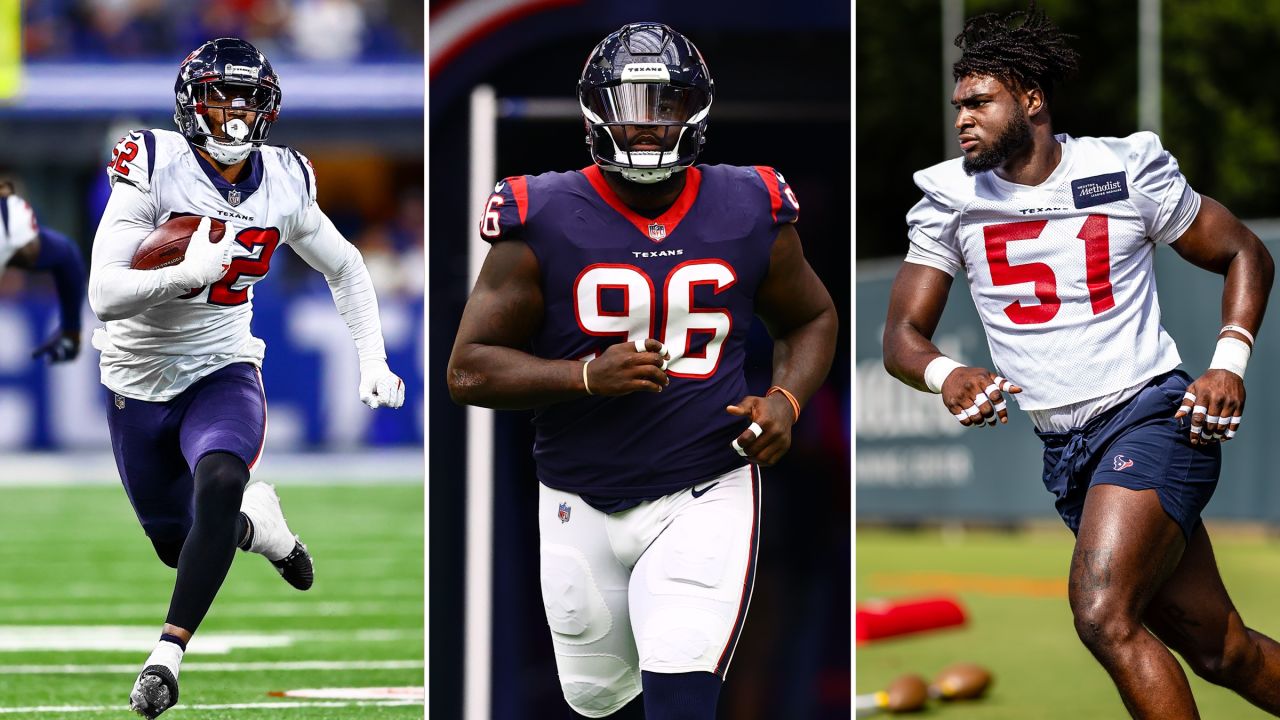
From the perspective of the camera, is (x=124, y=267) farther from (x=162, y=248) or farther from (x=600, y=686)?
(x=600, y=686)

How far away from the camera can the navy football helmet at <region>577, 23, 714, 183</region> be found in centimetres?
396

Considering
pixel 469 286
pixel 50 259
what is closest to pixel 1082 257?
pixel 469 286

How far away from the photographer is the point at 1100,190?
4.34 meters

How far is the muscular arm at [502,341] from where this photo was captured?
395cm

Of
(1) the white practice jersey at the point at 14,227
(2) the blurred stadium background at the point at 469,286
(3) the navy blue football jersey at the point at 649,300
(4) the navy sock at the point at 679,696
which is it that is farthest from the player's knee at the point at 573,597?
(1) the white practice jersey at the point at 14,227

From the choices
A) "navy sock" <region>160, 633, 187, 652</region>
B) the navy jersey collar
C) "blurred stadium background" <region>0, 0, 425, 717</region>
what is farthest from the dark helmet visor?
"blurred stadium background" <region>0, 0, 425, 717</region>

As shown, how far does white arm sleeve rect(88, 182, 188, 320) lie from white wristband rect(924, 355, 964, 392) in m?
1.92

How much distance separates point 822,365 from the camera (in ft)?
13.9

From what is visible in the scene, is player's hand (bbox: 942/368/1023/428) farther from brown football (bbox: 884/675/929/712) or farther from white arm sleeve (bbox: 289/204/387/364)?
brown football (bbox: 884/675/929/712)

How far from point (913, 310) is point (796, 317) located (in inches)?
17.1

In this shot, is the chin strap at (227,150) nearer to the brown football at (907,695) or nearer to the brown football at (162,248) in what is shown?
the brown football at (162,248)

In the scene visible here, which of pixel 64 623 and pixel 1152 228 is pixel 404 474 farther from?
pixel 1152 228

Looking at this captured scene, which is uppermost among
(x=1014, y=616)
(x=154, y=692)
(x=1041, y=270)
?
(x=1041, y=270)

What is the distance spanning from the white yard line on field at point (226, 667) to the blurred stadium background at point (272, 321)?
1.68m
